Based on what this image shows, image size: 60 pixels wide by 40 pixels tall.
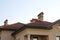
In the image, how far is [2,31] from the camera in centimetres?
3125

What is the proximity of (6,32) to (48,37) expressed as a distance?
8.86 meters

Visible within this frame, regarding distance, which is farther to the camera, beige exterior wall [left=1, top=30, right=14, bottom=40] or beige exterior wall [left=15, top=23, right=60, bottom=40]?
beige exterior wall [left=1, top=30, right=14, bottom=40]

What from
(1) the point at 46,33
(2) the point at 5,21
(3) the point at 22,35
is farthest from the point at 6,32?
(1) the point at 46,33

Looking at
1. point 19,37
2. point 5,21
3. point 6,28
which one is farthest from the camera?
point 5,21

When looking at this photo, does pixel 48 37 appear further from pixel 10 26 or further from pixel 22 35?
pixel 10 26

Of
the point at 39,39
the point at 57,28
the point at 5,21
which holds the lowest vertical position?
the point at 39,39

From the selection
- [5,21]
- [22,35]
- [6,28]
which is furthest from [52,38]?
[5,21]

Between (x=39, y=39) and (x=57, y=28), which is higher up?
(x=57, y=28)

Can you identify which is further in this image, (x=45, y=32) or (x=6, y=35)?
(x=6, y=35)

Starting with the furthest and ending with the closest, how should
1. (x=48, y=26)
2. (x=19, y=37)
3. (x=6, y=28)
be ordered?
(x=6, y=28), (x=19, y=37), (x=48, y=26)

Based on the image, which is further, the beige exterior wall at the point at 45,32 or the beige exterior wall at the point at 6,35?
the beige exterior wall at the point at 6,35

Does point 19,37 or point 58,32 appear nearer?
point 58,32

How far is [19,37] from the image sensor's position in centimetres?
2783

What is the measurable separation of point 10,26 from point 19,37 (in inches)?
190
